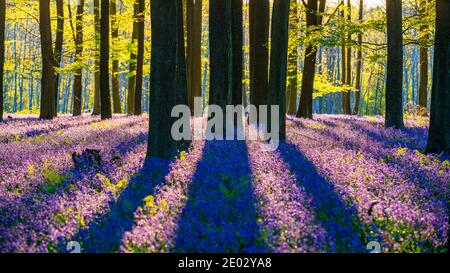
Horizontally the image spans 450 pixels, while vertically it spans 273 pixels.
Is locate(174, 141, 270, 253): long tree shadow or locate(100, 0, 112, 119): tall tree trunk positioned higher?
locate(100, 0, 112, 119): tall tree trunk

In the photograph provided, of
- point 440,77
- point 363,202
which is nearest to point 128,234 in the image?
point 363,202

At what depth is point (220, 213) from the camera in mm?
5672

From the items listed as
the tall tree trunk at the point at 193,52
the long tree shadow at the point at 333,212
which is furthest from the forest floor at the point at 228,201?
the tall tree trunk at the point at 193,52

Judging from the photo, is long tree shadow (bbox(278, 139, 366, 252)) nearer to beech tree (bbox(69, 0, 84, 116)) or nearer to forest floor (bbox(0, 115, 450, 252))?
forest floor (bbox(0, 115, 450, 252))

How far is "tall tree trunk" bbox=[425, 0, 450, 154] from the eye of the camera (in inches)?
377

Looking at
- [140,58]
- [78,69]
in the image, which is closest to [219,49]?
[140,58]

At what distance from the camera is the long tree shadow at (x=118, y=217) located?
16.5ft

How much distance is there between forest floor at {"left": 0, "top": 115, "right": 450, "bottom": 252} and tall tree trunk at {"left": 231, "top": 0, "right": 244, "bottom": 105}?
5.60 metres

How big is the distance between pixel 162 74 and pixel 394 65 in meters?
9.50

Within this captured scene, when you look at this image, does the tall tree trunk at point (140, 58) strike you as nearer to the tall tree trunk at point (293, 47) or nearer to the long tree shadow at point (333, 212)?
the tall tree trunk at point (293, 47)

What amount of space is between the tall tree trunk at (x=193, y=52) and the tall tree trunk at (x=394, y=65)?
922cm

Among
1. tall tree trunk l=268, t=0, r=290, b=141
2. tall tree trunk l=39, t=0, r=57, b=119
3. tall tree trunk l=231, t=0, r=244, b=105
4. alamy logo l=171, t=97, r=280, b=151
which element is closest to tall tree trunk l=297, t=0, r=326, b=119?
tall tree trunk l=231, t=0, r=244, b=105

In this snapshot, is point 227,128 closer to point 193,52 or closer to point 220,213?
point 220,213

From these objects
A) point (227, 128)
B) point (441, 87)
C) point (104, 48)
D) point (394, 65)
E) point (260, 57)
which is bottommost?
point (227, 128)
